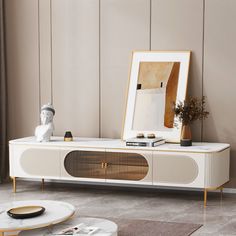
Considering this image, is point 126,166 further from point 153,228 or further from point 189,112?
point 153,228

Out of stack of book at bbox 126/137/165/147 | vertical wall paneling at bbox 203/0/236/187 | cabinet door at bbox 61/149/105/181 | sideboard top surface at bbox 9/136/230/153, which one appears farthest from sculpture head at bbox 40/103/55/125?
vertical wall paneling at bbox 203/0/236/187

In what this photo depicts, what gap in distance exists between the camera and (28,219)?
4.00m

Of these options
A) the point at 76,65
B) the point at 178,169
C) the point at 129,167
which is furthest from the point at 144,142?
the point at 76,65

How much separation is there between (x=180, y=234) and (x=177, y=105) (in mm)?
1752

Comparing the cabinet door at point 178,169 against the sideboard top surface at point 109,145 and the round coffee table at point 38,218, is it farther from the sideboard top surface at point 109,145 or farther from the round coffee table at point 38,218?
the round coffee table at point 38,218

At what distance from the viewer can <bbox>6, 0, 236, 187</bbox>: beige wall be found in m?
5.82

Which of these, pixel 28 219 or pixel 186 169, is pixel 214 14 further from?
pixel 28 219

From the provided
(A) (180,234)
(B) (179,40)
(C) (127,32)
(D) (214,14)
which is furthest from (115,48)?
(A) (180,234)

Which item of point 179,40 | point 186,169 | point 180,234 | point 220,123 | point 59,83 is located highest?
point 179,40

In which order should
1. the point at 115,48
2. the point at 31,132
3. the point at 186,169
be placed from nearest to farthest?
the point at 186,169, the point at 115,48, the point at 31,132

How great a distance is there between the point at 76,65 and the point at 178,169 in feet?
5.64

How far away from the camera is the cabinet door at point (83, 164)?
5.79 m

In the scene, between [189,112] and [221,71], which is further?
[221,71]

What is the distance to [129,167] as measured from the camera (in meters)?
5.66
